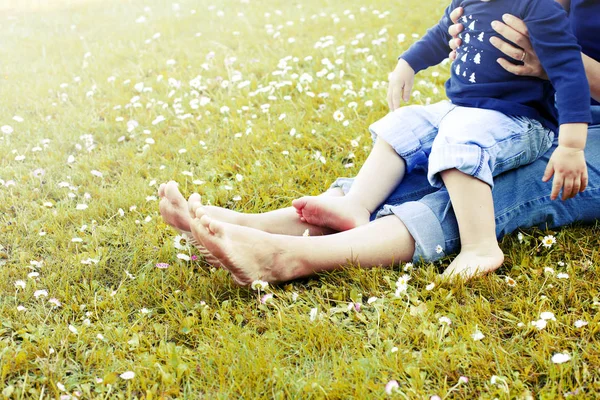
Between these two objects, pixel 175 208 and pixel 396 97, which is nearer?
pixel 175 208

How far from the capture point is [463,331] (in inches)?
75.6

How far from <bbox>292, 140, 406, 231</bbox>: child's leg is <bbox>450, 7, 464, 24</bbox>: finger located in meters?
0.53

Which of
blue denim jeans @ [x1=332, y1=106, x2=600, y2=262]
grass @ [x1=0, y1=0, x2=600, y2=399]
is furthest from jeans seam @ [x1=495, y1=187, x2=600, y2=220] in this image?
grass @ [x1=0, y1=0, x2=600, y2=399]

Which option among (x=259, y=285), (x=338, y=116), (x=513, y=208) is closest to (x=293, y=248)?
(x=259, y=285)

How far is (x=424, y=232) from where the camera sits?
225 centimetres

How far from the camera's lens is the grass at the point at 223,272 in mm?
1805

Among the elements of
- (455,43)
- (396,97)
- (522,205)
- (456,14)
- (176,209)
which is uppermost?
(456,14)

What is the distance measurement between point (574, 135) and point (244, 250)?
112 cm

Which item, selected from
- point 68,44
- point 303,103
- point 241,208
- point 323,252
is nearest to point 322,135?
point 303,103

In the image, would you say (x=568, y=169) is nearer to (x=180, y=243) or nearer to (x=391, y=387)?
(x=391, y=387)

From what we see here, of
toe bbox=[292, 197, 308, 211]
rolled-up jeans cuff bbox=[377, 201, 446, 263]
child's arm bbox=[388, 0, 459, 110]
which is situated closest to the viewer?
rolled-up jeans cuff bbox=[377, 201, 446, 263]

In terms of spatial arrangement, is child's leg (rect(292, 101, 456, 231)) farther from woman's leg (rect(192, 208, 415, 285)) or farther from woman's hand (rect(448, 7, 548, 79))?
woman's hand (rect(448, 7, 548, 79))

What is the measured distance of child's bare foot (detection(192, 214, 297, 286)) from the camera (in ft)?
6.80

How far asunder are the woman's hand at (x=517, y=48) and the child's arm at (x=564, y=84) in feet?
0.14
